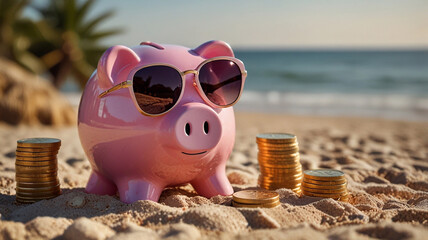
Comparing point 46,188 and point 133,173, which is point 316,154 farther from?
point 46,188

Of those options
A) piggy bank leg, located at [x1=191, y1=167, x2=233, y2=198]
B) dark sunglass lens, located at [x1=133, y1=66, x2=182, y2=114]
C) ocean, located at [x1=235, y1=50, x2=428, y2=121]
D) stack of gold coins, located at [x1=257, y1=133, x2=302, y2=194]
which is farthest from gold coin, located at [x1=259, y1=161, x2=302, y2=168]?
ocean, located at [x1=235, y1=50, x2=428, y2=121]

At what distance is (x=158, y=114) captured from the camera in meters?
2.44

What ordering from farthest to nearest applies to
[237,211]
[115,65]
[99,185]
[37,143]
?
[99,185]
[37,143]
[115,65]
[237,211]

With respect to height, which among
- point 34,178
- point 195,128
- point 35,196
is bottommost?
point 35,196

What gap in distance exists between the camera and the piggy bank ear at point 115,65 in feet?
8.16

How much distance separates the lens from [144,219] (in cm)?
227

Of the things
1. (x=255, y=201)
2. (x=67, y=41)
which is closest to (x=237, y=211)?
(x=255, y=201)

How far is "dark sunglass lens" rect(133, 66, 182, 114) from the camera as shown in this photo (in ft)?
7.93

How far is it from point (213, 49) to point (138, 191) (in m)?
1.06

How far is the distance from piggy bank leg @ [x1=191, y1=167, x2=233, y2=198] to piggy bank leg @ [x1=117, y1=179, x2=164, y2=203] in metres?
0.31

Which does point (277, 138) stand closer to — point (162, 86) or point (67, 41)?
point (162, 86)

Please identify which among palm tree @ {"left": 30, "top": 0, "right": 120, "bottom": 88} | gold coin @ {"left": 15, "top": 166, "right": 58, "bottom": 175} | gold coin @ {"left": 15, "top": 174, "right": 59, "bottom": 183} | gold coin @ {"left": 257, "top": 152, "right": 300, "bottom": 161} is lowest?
gold coin @ {"left": 15, "top": 174, "right": 59, "bottom": 183}

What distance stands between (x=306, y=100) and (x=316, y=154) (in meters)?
10.4

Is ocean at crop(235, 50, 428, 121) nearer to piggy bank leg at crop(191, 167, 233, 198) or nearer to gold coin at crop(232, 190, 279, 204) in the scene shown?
piggy bank leg at crop(191, 167, 233, 198)
